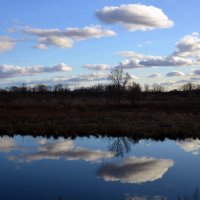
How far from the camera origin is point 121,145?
23.3 meters

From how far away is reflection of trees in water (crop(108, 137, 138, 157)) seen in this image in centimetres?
2134

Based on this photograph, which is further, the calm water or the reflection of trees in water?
the reflection of trees in water

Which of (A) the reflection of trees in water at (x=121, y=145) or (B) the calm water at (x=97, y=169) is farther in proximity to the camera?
(A) the reflection of trees in water at (x=121, y=145)

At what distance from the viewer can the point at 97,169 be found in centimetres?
1659

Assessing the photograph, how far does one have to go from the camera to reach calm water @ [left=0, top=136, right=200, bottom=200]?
42.6 ft

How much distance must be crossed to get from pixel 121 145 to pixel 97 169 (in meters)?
6.88

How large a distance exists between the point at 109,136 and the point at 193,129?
234 inches

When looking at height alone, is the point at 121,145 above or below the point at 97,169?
above

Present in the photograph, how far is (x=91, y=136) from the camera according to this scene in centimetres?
2673

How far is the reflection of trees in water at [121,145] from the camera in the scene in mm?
21342

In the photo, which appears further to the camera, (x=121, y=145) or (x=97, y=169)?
(x=121, y=145)

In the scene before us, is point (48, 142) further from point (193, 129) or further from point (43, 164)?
point (193, 129)

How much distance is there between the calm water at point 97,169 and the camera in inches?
512

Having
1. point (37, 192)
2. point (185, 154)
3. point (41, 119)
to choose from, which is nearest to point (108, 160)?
point (185, 154)
